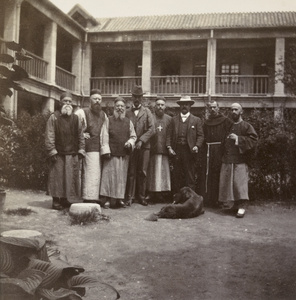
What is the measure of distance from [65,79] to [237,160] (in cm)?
1349

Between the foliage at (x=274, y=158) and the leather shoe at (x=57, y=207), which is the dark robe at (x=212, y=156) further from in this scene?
the leather shoe at (x=57, y=207)

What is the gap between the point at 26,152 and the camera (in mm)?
8828

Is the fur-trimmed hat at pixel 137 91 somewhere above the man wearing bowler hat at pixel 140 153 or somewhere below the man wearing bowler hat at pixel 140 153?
above

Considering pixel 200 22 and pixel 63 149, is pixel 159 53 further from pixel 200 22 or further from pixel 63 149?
pixel 63 149

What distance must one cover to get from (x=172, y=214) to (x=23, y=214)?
2026 mm

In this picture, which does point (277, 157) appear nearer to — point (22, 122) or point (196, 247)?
point (196, 247)

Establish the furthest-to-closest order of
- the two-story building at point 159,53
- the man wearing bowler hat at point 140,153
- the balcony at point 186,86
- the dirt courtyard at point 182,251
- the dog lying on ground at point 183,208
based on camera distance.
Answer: the balcony at point 186,86, the two-story building at point 159,53, the man wearing bowler hat at point 140,153, the dog lying on ground at point 183,208, the dirt courtyard at point 182,251

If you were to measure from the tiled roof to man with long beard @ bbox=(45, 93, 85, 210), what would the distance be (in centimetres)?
1409

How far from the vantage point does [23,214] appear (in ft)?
19.9

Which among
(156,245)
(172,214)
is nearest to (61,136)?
(172,214)

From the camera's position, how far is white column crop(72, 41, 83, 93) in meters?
20.5

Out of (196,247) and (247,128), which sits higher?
(247,128)

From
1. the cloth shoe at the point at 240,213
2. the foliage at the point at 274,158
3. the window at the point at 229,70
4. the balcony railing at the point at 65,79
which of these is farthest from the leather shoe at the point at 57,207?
the window at the point at 229,70

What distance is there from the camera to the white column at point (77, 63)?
2048cm
